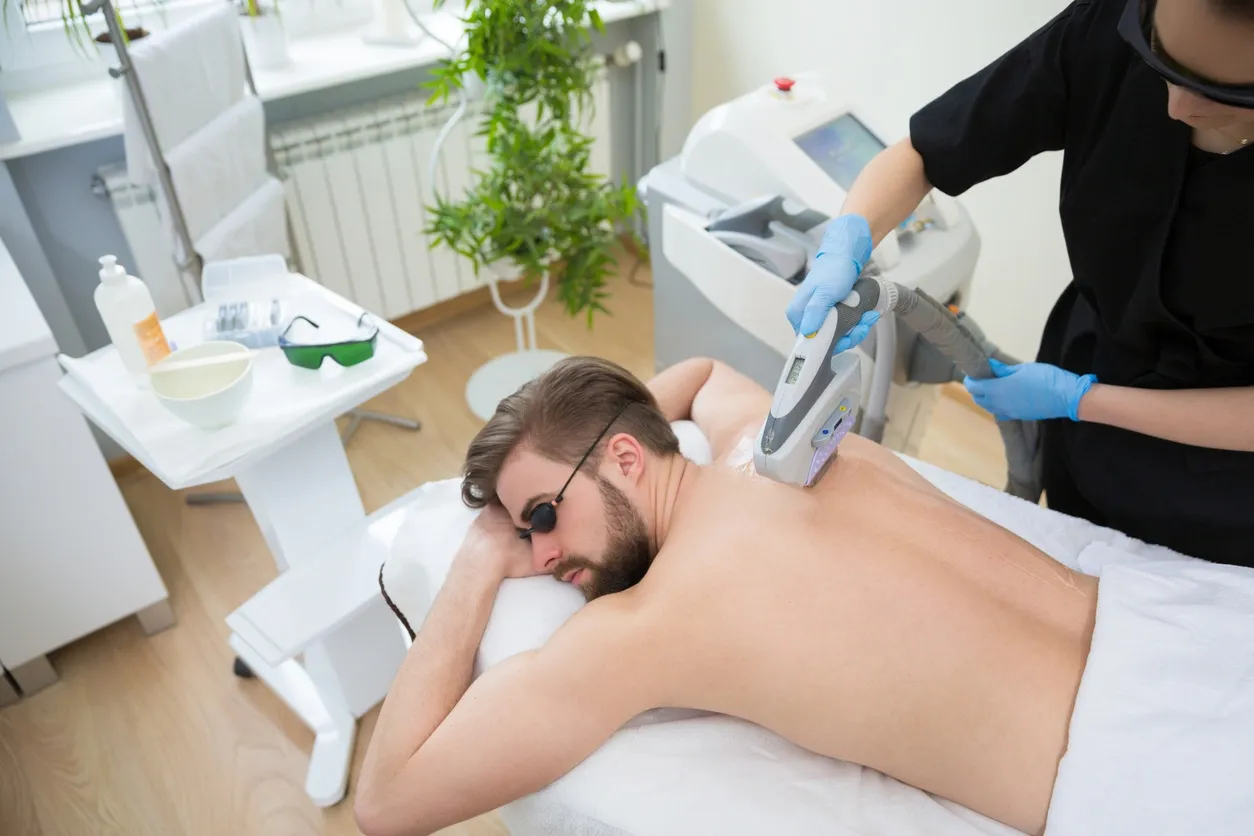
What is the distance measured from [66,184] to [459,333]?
3.86 feet

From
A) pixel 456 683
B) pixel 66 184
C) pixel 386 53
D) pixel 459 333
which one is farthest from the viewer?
pixel 459 333

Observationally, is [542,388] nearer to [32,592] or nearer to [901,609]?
[901,609]

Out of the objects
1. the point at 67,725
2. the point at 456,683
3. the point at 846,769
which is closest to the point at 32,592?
the point at 67,725

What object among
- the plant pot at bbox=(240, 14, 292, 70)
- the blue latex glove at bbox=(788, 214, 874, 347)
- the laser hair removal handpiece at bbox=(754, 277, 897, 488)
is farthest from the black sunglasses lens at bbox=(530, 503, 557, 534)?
the plant pot at bbox=(240, 14, 292, 70)

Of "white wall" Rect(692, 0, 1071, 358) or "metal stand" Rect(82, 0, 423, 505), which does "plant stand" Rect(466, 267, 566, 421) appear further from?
"white wall" Rect(692, 0, 1071, 358)

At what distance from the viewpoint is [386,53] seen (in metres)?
2.34

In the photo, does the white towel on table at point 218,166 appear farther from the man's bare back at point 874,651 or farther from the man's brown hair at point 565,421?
the man's bare back at point 874,651

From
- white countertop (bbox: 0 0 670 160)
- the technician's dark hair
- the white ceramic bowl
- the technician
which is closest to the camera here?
the technician's dark hair

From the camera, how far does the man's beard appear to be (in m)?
1.10

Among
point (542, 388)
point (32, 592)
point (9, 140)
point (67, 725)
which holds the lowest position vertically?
point (67, 725)

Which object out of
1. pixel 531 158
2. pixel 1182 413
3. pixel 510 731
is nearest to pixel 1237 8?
pixel 1182 413

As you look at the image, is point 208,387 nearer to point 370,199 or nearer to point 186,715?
point 186,715

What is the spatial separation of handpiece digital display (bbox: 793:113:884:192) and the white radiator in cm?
74

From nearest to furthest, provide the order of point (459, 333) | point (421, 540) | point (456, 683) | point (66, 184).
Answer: point (456, 683)
point (421, 540)
point (66, 184)
point (459, 333)
